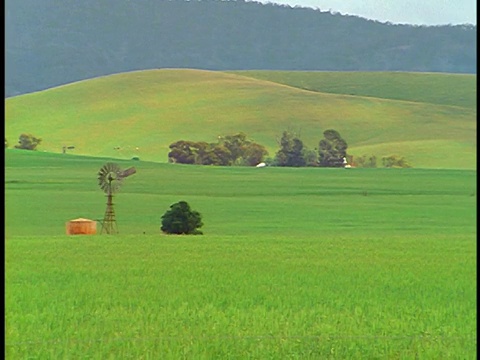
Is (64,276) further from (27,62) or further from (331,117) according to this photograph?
(331,117)

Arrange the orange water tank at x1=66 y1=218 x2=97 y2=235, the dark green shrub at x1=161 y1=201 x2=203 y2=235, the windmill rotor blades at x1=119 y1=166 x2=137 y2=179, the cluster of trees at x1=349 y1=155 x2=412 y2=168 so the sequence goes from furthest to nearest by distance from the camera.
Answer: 1. the windmill rotor blades at x1=119 y1=166 x2=137 y2=179
2. the cluster of trees at x1=349 y1=155 x2=412 y2=168
3. the dark green shrub at x1=161 y1=201 x2=203 y2=235
4. the orange water tank at x1=66 y1=218 x2=97 y2=235

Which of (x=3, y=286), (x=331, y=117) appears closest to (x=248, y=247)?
(x=331, y=117)

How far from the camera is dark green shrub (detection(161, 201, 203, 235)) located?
470 cm

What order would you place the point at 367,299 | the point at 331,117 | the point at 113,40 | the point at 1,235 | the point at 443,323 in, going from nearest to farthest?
the point at 1,235, the point at 443,323, the point at 367,299, the point at 113,40, the point at 331,117

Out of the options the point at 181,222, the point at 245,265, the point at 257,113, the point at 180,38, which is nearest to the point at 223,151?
the point at 181,222

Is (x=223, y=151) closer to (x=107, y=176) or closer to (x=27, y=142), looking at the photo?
(x=107, y=176)

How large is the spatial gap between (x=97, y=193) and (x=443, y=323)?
328cm

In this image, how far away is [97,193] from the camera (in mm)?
5352

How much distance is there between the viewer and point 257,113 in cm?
536

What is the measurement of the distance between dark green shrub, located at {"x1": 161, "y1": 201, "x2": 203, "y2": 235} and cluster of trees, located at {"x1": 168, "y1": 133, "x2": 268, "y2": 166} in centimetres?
32

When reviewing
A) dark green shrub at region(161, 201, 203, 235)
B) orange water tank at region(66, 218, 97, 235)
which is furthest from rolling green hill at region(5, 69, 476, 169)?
orange water tank at region(66, 218, 97, 235)

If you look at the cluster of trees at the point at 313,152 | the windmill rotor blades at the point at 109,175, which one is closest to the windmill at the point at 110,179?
the windmill rotor blades at the point at 109,175

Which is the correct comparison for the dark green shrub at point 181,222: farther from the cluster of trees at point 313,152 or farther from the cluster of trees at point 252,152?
the cluster of trees at point 313,152

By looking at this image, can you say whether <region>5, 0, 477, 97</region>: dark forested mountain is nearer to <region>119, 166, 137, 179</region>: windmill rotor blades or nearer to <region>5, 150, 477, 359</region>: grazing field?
<region>5, 150, 477, 359</region>: grazing field
